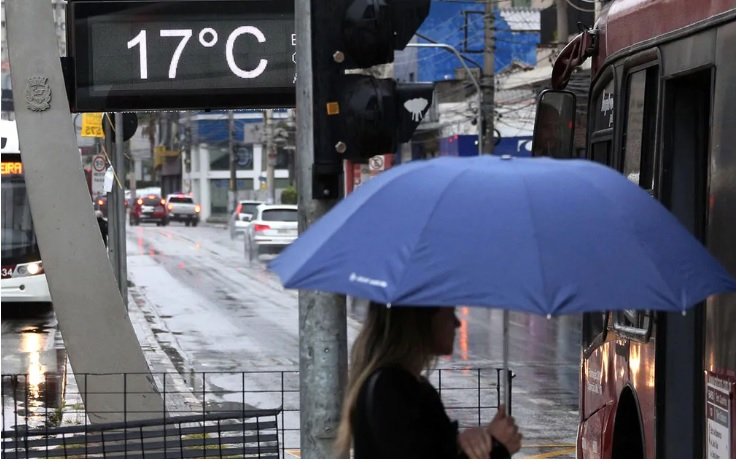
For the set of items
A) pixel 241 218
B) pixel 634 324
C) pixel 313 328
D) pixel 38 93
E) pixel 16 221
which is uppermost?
pixel 38 93

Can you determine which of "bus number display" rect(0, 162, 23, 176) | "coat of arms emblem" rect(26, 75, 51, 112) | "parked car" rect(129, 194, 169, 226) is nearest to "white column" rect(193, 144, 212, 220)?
"parked car" rect(129, 194, 169, 226)

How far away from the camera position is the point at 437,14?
56.9 m

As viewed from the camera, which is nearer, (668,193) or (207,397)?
(668,193)

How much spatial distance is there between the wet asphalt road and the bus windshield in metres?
1.13

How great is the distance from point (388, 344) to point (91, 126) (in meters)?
22.5

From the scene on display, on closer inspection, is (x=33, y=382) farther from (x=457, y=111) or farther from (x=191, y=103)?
(x=457, y=111)

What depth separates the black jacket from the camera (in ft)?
12.2

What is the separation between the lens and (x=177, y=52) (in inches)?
331

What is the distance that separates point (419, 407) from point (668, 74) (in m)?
2.51

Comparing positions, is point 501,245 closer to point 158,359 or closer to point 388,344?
point 388,344

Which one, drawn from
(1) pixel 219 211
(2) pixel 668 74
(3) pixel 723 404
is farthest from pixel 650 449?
(1) pixel 219 211

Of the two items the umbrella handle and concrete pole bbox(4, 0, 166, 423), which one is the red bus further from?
concrete pole bbox(4, 0, 166, 423)

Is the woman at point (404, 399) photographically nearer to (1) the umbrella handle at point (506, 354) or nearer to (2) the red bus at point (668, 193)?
(1) the umbrella handle at point (506, 354)

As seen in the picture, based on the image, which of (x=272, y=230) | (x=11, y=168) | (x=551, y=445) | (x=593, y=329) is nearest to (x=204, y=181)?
(x=272, y=230)
